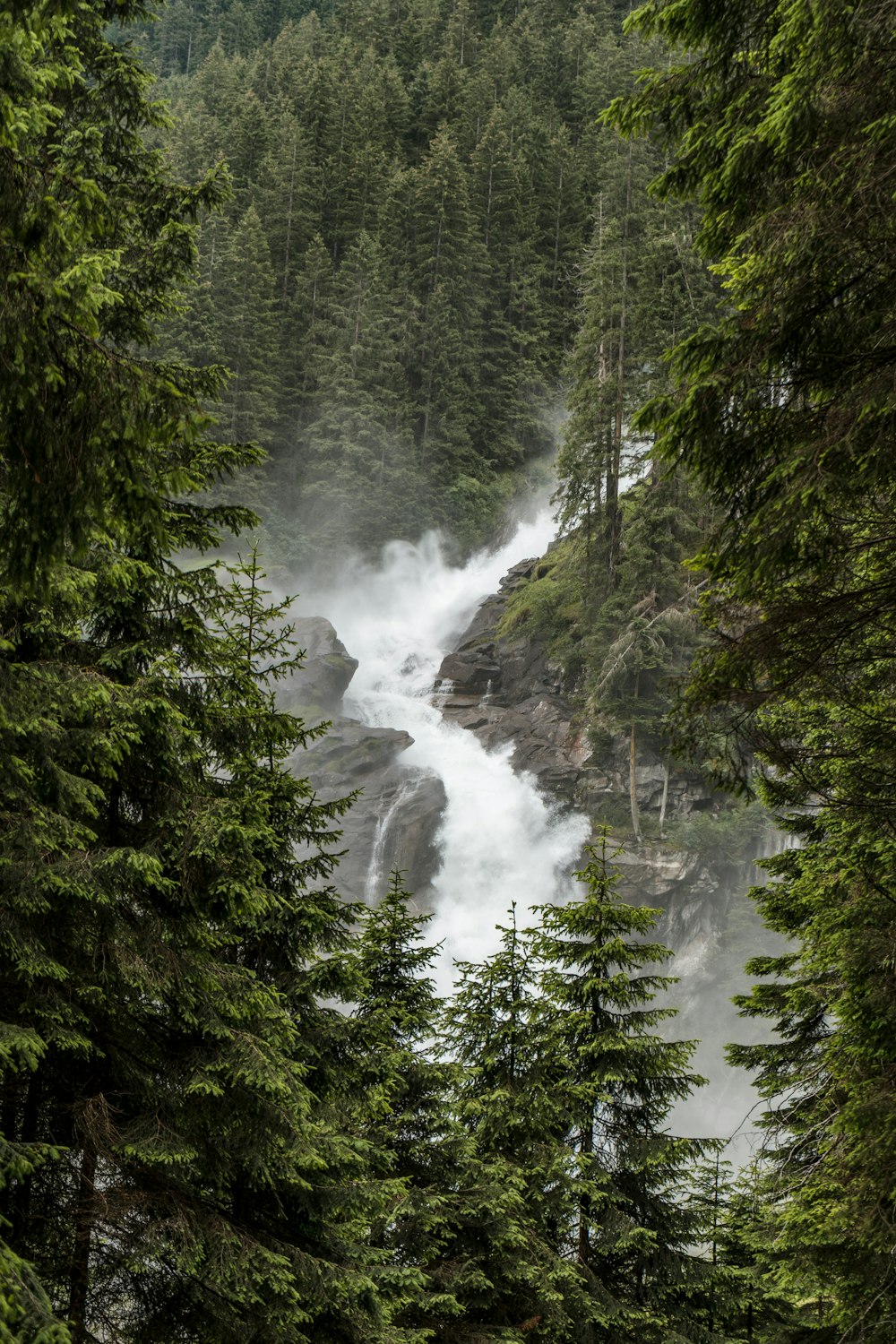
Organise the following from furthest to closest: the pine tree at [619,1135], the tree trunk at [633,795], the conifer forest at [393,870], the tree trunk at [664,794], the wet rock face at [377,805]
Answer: the tree trunk at [664,794] < the tree trunk at [633,795] < the wet rock face at [377,805] < the pine tree at [619,1135] < the conifer forest at [393,870]

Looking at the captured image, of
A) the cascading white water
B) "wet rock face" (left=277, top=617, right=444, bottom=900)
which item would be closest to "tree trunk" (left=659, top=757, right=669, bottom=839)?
the cascading white water

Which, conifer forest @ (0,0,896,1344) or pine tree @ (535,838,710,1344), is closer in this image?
conifer forest @ (0,0,896,1344)

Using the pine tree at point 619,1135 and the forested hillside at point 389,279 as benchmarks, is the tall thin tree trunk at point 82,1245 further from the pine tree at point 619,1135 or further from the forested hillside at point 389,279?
the forested hillside at point 389,279

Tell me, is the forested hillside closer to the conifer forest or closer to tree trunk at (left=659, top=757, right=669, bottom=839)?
tree trunk at (left=659, top=757, right=669, bottom=839)

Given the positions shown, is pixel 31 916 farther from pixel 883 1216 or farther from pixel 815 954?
pixel 815 954

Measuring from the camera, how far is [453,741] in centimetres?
3559

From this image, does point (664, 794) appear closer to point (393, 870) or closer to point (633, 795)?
point (633, 795)

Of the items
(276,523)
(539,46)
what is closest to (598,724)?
(276,523)

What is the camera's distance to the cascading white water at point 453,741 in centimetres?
3083

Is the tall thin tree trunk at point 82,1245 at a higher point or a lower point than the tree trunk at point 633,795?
lower

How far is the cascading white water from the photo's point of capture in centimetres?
3083

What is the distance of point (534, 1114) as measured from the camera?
9570 millimetres

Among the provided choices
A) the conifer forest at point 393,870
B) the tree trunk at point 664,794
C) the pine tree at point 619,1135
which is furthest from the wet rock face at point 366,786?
the conifer forest at point 393,870

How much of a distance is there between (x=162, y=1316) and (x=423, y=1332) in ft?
7.23
